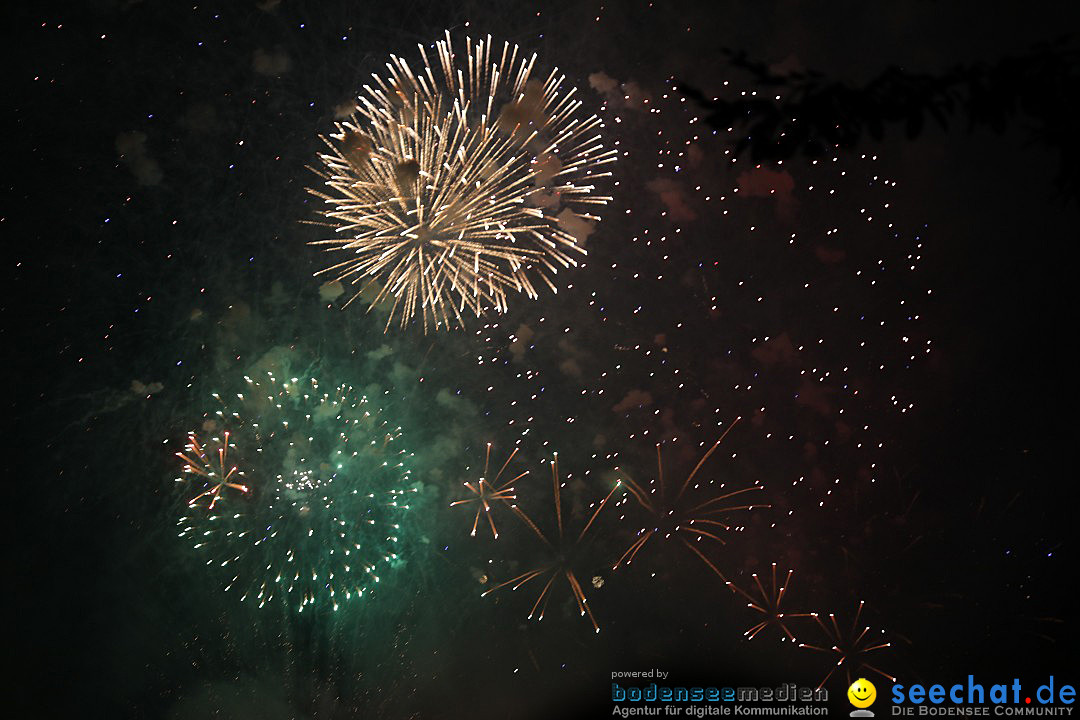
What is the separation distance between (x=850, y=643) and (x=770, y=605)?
282 mm

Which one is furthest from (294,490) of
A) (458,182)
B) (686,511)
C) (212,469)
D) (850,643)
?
(850,643)

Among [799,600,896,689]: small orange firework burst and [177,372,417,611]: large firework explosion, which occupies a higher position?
[177,372,417,611]: large firework explosion

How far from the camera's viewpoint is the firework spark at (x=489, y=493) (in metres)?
2.43

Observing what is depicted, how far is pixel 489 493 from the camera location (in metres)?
2.44

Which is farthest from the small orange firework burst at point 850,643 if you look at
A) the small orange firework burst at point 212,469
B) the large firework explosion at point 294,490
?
the small orange firework burst at point 212,469

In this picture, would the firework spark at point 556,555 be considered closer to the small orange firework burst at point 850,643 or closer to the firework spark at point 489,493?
the firework spark at point 489,493

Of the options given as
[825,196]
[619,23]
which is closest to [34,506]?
[619,23]

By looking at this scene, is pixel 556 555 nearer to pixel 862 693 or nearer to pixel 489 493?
pixel 489 493

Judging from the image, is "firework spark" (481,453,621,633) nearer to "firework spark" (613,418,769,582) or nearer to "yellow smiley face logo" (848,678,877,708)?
"firework spark" (613,418,769,582)

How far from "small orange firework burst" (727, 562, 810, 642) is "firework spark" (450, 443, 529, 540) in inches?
30.3

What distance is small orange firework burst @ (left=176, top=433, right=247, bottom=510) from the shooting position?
233 centimetres

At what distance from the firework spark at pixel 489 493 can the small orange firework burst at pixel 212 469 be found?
643 millimetres

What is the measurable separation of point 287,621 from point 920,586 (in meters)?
1.95

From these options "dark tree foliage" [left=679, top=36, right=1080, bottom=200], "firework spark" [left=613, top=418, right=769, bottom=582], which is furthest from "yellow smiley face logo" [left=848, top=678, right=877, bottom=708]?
"dark tree foliage" [left=679, top=36, right=1080, bottom=200]
